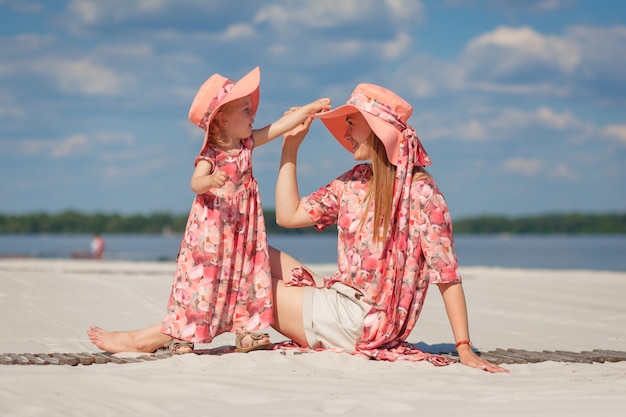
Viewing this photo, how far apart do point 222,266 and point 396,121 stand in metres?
1.43

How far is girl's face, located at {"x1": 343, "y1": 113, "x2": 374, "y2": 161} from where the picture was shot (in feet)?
16.8

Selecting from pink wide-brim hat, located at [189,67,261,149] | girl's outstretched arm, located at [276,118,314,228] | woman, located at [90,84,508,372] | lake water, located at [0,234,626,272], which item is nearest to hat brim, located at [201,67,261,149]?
pink wide-brim hat, located at [189,67,261,149]

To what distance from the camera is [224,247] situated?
5133 mm

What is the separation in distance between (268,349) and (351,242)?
872mm

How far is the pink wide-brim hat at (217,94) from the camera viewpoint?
5.16 meters

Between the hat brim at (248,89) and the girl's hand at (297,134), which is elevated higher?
the hat brim at (248,89)

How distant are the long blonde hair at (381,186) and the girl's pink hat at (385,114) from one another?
0.08 metres

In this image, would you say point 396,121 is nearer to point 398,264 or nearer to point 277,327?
point 398,264

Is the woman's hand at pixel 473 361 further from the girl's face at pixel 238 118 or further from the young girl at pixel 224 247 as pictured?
the girl's face at pixel 238 118

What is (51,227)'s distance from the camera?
93.3 meters

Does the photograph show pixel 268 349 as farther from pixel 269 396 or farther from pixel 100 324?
pixel 100 324

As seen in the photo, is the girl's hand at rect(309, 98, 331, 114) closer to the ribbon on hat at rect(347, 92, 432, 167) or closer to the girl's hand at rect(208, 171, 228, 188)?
the ribbon on hat at rect(347, 92, 432, 167)

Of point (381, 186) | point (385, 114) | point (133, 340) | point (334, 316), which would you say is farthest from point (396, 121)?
point (133, 340)

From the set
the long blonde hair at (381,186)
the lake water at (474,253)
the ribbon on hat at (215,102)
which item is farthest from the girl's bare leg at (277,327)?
the lake water at (474,253)
